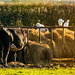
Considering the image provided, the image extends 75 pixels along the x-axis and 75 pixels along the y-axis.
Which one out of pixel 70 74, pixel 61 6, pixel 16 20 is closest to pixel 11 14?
pixel 16 20

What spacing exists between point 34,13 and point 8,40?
11076 millimetres

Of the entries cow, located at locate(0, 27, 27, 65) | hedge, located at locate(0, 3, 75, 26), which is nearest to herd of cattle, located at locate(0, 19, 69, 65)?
cow, located at locate(0, 27, 27, 65)

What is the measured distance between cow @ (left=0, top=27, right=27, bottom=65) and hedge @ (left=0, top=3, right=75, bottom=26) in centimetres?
1053

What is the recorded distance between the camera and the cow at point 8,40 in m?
9.95

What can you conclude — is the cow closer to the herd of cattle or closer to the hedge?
the herd of cattle

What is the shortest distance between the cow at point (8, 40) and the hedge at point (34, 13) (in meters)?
10.5

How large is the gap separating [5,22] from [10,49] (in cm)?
1072

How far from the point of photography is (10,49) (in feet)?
34.6

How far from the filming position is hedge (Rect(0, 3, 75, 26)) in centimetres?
2083

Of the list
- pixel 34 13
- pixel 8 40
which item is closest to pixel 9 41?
pixel 8 40

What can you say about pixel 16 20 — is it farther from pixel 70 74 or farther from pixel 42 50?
pixel 70 74

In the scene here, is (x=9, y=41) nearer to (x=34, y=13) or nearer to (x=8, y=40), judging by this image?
(x=8, y=40)

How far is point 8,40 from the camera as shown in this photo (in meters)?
9.98

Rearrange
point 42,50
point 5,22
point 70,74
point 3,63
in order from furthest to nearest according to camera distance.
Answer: point 5,22
point 42,50
point 3,63
point 70,74
